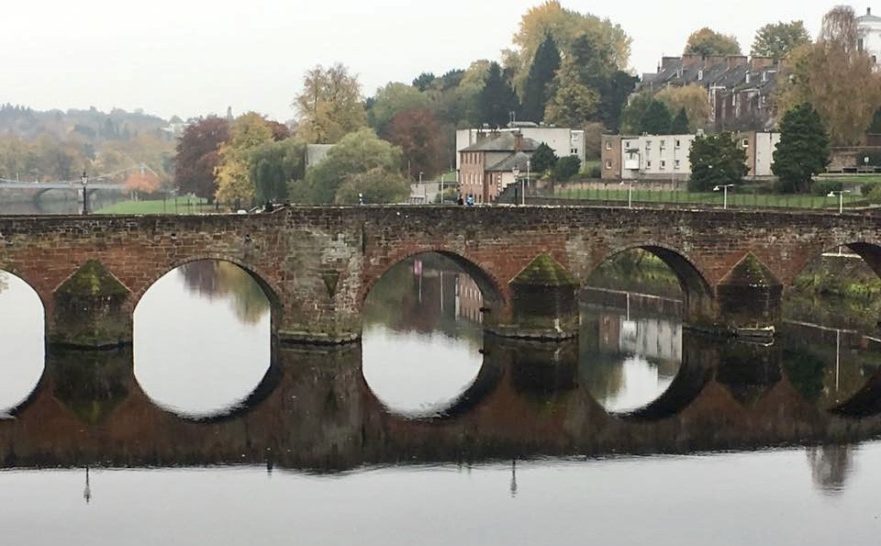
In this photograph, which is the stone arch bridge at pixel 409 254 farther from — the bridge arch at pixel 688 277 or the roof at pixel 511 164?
the roof at pixel 511 164

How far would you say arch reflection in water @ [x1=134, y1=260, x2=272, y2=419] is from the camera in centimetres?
3672

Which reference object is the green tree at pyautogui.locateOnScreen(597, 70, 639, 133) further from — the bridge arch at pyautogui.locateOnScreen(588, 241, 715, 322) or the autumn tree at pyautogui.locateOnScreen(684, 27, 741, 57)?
the bridge arch at pyautogui.locateOnScreen(588, 241, 715, 322)

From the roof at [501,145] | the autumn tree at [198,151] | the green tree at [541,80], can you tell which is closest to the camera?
the roof at [501,145]

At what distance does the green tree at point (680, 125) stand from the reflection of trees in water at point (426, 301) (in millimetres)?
24953

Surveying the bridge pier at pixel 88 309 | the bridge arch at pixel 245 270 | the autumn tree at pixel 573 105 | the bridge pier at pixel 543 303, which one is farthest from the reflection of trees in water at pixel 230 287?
the autumn tree at pixel 573 105

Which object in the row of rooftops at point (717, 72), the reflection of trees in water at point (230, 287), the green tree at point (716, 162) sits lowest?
the reflection of trees in water at point (230, 287)

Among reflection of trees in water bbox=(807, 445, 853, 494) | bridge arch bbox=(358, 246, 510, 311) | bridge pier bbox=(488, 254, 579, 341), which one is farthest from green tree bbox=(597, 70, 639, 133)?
reflection of trees in water bbox=(807, 445, 853, 494)

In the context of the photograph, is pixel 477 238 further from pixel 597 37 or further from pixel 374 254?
pixel 597 37

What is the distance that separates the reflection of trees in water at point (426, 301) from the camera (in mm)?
49969

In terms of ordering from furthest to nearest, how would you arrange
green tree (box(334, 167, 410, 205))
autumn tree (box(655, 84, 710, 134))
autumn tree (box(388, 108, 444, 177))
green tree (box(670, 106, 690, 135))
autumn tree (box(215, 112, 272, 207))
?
1. autumn tree (box(655, 84, 710, 134))
2. autumn tree (box(388, 108, 444, 177))
3. autumn tree (box(215, 112, 272, 207))
4. green tree (box(670, 106, 690, 135))
5. green tree (box(334, 167, 410, 205))

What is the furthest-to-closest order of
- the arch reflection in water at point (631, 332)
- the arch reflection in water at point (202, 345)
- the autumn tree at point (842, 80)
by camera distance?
the autumn tree at point (842, 80)
the arch reflection in water at point (631, 332)
the arch reflection in water at point (202, 345)

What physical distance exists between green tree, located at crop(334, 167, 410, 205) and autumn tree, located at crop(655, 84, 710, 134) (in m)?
30.4

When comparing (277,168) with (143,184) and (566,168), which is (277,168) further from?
(143,184)

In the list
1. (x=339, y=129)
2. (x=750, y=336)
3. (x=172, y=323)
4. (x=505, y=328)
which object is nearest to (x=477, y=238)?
(x=505, y=328)
